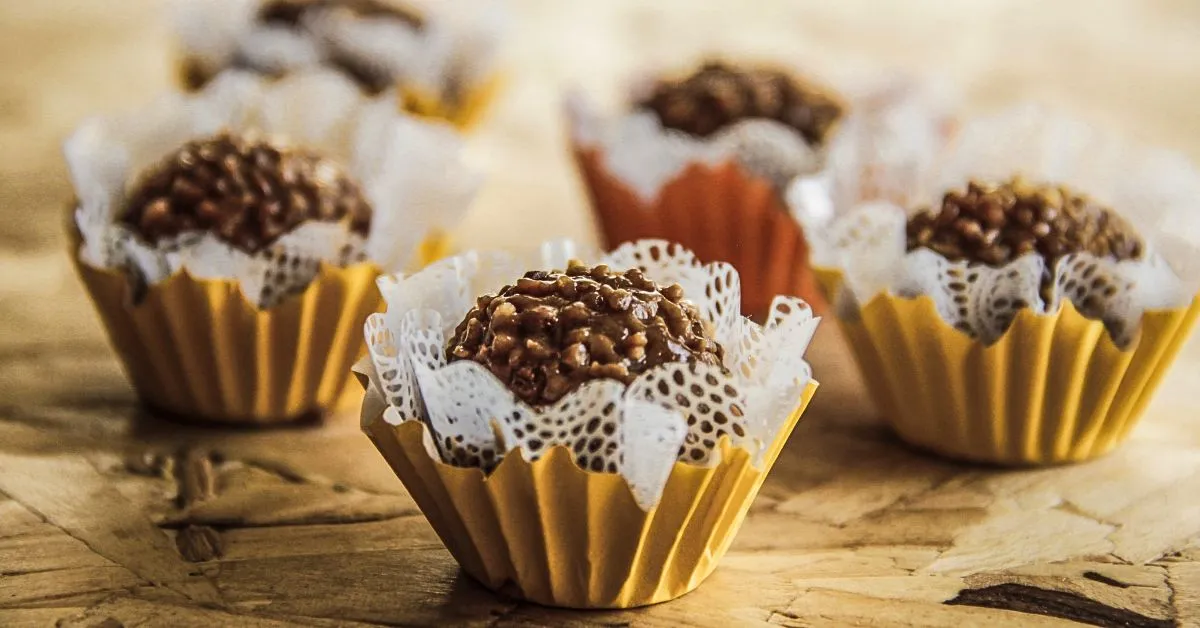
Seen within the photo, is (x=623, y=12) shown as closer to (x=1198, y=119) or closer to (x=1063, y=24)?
(x=1063, y=24)

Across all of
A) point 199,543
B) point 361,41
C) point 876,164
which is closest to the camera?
point 199,543

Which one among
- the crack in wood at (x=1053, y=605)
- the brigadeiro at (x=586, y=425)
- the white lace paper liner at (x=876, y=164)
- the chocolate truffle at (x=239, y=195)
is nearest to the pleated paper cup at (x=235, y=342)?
the chocolate truffle at (x=239, y=195)

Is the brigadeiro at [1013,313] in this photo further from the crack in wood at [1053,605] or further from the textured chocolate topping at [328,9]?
the textured chocolate topping at [328,9]

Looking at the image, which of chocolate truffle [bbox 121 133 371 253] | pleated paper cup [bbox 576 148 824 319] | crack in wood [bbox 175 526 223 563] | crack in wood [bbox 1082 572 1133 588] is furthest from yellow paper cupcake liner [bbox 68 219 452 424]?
crack in wood [bbox 1082 572 1133 588]

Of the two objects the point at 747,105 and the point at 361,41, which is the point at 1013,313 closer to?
the point at 747,105

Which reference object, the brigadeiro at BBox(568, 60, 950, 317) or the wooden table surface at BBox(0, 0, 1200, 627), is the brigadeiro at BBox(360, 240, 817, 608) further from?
the brigadeiro at BBox(568, 60, 950, 317)

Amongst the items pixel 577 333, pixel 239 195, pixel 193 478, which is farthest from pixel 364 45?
pixel 577 333
